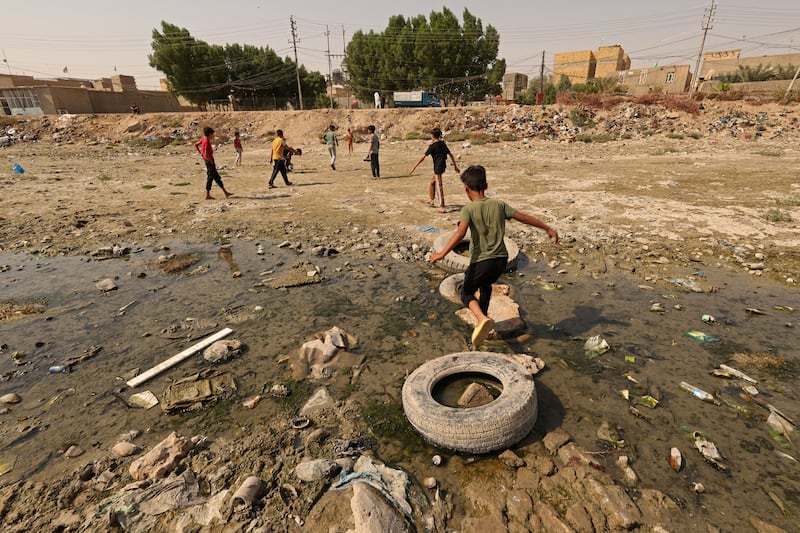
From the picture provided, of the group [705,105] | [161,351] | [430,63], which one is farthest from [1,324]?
[430,63]

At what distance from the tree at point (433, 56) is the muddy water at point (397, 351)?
43838mm

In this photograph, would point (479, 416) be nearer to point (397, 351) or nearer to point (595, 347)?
point (397, 351)

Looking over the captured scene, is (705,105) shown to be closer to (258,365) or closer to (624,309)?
(624,309)

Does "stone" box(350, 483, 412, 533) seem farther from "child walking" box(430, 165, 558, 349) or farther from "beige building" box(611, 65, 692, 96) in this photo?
"beige building" box(611, 65, 692, 96)

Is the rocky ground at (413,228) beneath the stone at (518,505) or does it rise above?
above

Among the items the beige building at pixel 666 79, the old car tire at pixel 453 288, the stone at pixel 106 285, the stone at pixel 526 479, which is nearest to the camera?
the stone at pixel 526 479

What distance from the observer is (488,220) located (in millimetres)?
3113

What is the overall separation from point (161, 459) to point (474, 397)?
219cm

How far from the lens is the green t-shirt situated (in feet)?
10.2

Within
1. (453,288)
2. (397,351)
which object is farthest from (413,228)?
(397,351)

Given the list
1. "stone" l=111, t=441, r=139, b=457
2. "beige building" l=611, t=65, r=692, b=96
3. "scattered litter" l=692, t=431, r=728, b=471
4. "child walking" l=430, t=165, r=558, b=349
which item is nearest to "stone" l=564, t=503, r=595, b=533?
"scattered litter" l=692, t=431, r=728, b=471

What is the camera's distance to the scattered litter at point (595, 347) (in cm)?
346

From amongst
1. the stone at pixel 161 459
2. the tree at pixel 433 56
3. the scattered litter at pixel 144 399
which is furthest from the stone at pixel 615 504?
the tree at pixel 433 56

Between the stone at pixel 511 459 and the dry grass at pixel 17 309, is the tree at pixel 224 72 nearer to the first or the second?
the dry grass at pixel 17 309
